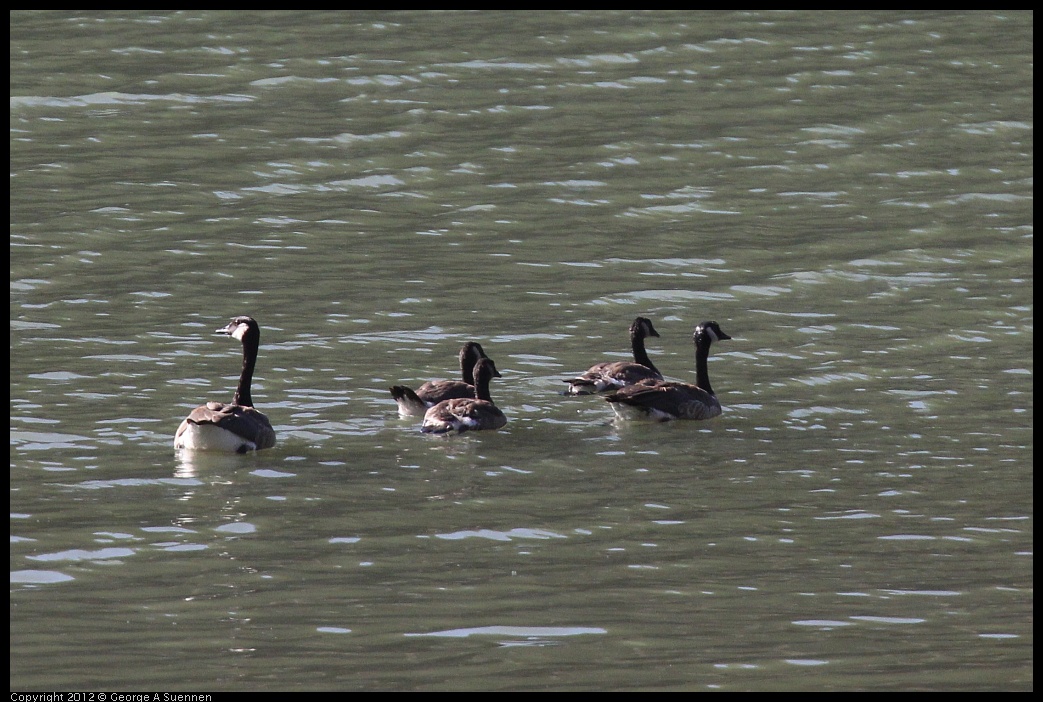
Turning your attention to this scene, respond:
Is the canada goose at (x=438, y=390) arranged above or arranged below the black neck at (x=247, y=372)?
below

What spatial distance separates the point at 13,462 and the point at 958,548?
735 cm

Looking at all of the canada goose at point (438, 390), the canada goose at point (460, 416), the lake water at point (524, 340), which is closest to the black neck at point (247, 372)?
the lake water at point (524, 340)

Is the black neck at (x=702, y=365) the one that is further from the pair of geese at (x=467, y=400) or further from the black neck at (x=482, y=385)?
the black neck at (x=482, y=385)

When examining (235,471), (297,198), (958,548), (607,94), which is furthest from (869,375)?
(607,94)

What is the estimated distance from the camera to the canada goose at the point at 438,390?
16.2m

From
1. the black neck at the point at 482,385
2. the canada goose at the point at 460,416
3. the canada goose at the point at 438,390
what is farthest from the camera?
the black neck at the point at 482,385

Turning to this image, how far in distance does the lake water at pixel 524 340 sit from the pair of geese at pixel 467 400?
0.20 metres

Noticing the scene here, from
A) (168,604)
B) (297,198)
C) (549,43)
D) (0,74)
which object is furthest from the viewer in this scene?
(549,43)

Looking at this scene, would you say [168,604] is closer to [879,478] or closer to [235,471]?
[235,471]

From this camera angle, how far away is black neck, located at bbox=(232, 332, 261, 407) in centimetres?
1590

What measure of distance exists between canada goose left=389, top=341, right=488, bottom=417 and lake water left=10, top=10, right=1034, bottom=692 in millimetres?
223

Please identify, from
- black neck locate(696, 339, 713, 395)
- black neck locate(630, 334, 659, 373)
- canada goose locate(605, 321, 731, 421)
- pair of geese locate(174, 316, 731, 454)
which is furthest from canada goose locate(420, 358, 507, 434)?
black neck locate(630, 334, 659, 373)

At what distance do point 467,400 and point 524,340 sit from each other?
11.5 feet

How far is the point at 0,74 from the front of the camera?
30.2 m
